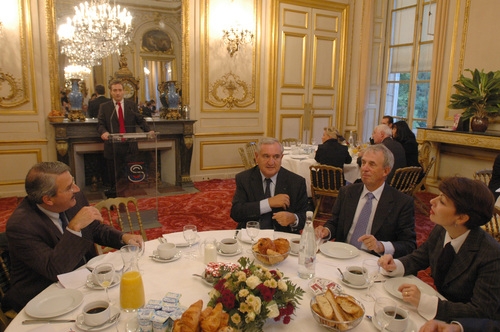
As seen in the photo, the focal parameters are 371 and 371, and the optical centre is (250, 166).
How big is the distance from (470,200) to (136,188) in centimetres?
370

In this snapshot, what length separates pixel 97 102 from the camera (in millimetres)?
6004

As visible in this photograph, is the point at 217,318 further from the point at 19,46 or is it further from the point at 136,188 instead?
the point at 19,46

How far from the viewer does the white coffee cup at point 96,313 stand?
1350 millimetres

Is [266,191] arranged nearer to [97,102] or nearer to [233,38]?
[97,102]

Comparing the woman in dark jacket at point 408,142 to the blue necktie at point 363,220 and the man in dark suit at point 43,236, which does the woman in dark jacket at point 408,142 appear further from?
the man in dark suit at point 43,236

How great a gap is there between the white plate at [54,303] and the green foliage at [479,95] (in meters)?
6.07

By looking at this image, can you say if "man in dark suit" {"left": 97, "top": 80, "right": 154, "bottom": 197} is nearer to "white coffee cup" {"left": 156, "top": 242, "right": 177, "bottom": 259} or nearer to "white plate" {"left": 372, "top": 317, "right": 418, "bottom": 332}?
"white coffee cup" {"left": 156, "top": 242, "right": 177, "bottom": 259}

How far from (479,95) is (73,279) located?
6065 mm

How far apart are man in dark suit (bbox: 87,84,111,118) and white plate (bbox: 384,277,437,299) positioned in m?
5.41

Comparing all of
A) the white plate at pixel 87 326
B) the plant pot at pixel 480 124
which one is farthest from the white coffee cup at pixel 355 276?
the plant pot at pixel 480 124

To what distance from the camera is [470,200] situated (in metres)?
1.66

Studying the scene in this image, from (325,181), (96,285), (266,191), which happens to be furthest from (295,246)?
(325,181)

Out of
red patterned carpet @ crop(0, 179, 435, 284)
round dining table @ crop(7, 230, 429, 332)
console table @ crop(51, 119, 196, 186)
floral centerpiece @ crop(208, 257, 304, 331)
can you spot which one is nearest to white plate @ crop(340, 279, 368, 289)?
round dining table @ crop(7, 230, 429, 332)

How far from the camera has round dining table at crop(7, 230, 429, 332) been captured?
4.55ft
